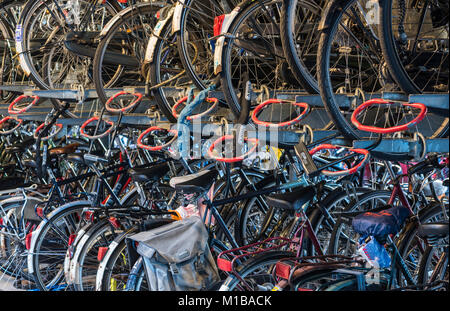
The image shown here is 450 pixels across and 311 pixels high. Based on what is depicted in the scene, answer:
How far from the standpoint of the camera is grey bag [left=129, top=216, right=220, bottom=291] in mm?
3285

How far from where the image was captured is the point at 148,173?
4133 mm

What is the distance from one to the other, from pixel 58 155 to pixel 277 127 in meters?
2.28

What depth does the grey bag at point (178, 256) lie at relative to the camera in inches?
129

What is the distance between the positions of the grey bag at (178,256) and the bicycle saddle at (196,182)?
0.17 m

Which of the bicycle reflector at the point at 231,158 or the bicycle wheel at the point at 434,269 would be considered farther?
the bicycle reflector at the point at 231,158

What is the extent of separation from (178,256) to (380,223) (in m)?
1.10

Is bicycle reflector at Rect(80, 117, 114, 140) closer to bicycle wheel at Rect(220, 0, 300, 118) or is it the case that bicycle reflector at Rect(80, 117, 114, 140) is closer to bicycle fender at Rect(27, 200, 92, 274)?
bicycle fender at Rect(27, 200, 92, 274)

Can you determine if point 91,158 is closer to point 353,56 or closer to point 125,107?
point 125,107

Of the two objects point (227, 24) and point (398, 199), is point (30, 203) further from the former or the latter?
point (398, 199)

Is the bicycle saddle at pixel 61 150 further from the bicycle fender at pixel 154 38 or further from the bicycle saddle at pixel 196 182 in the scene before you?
the bicycle saddle at pixel 196 182

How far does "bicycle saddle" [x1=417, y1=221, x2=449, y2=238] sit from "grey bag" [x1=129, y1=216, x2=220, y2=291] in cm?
119

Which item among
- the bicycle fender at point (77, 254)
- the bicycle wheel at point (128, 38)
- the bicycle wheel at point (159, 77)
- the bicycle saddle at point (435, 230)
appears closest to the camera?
the bicycle saddle at point (435, 230)

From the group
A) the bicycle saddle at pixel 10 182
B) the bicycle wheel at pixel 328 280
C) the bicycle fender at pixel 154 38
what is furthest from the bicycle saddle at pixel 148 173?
the bicycle saddle at pixel 10 182
